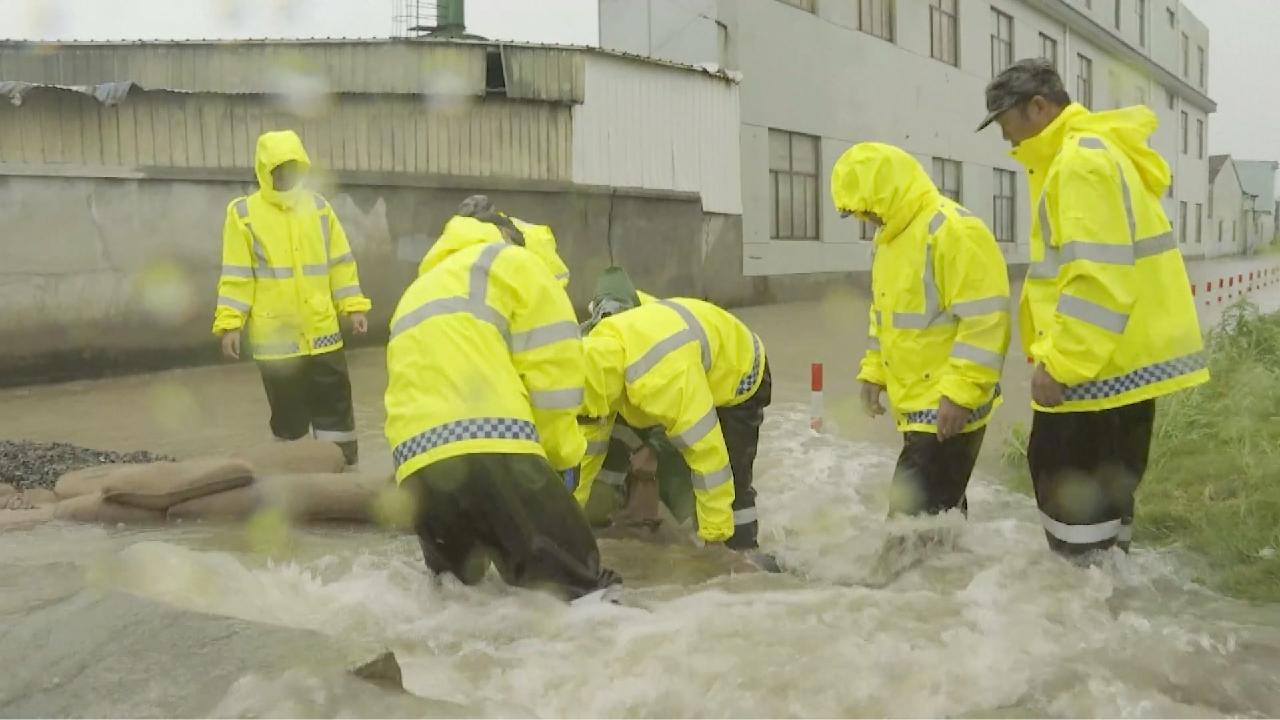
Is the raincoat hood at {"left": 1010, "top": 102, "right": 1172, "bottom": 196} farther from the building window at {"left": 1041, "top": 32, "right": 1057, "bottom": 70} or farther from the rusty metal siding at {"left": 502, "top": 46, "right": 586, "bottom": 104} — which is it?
the building window at {"left": 1041, "top": 32, "right": 1057, "bottom": 70}

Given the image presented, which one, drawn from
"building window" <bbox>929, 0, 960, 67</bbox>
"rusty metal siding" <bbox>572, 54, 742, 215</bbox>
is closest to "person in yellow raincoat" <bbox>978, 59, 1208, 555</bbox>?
"rusty metal siding" <bbox>572, 54, 742, 215</bbox>

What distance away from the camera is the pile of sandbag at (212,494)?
185 inches

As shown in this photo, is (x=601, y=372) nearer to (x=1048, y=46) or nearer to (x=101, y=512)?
(x=101, y=512)

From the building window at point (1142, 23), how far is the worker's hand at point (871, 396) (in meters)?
35.0

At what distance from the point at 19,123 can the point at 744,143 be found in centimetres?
967

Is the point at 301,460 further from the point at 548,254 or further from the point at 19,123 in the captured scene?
the point at 19,123

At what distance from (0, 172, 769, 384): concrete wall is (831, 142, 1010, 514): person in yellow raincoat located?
796 centimetres

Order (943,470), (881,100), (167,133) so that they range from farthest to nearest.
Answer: (881,100) → (167,133) → (943,470)

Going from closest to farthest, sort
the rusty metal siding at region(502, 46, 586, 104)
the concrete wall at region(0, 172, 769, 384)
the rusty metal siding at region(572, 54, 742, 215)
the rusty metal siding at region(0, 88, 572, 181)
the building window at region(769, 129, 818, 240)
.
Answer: the concrete wall at region(0, 172, 769, 384)
the rusty metal siding at region(0, 88, 572, 181)
the rusty metal siding at region(502, 46, 586, 104)
the rusty metal siding at region(572, 54, 742, 215)
the building window at region(769, 129, 818, 240)

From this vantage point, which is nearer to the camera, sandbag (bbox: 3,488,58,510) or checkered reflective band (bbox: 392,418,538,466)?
checkered reflective band (bbox: 392,418,538,466)

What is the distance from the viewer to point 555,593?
323 cm

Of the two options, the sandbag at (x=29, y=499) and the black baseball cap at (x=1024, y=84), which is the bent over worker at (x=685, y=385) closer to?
the black baseball cap at (x=1024, y=84)

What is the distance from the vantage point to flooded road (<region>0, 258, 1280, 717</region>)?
2.43 meters

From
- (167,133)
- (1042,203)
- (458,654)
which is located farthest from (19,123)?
(1042,203)
